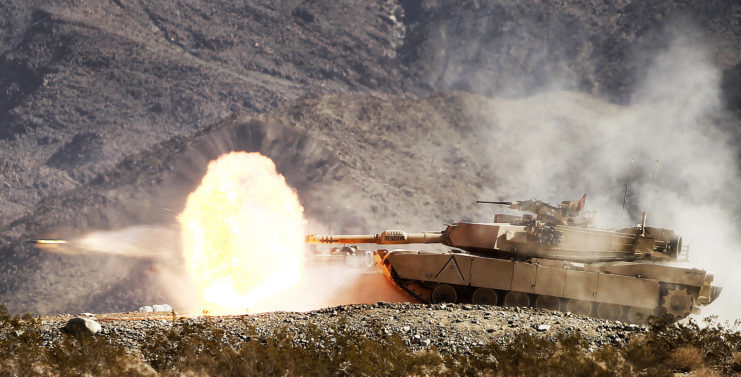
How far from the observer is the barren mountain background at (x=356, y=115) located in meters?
62.0

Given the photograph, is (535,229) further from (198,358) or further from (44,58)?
(44,58)

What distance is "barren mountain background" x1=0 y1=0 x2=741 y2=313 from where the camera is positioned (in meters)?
62.0

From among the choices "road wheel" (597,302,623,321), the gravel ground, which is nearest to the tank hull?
"road wheel" (597,302,623,321)

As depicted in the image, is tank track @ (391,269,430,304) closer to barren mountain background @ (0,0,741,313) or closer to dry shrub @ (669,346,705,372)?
dry shrub @ (669,346,705,372)

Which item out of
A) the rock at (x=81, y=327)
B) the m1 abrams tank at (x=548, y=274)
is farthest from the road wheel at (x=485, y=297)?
the rock at (x=81, y=327)

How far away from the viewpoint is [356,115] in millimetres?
75875

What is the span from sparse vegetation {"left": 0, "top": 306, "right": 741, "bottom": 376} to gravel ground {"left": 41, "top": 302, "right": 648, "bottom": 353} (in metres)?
0.25

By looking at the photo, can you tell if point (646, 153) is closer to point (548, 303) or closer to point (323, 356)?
point (548, 303)

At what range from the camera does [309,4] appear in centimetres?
11475

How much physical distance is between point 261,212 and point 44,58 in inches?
3004

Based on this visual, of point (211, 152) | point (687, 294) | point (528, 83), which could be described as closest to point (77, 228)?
point (211, 152)

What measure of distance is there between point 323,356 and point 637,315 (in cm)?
1119

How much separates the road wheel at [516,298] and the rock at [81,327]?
1131cm

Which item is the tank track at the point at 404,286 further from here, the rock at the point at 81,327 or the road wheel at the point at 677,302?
the rock at the point at 81,327
